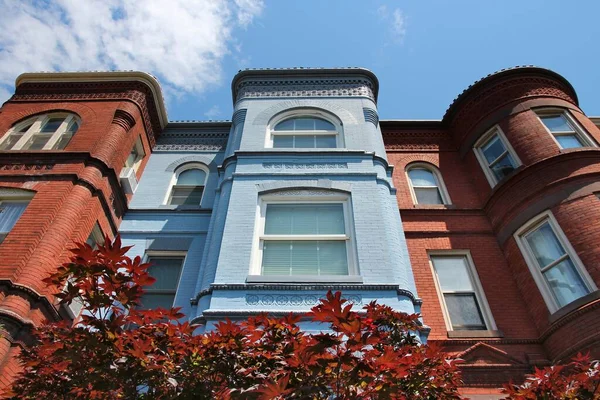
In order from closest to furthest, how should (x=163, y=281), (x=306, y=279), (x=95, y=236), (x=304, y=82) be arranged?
(x=306, y=279) < (x=163, y=281) < (x=95, y=236) < (x=304, y=82)

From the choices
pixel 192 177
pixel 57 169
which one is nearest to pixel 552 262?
pixel 192 177

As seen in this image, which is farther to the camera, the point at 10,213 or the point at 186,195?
the point at 186,195

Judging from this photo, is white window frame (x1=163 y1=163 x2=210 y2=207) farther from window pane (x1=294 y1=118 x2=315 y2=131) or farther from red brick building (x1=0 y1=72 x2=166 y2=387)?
window pane (x1=294 y1=118 x2=315 y2=131)

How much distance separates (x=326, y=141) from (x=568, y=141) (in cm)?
607

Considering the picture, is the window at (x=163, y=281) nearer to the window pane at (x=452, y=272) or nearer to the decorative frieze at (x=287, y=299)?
the decorative frieze at (x=287, y=299)

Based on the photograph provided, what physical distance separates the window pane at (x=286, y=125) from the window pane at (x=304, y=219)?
3.43 meters

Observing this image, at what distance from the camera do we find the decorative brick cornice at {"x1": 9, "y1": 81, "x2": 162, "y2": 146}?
13.5 metres

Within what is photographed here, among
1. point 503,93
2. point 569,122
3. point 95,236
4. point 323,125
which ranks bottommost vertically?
point 95,236

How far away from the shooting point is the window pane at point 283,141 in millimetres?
12187

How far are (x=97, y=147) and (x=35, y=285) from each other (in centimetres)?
421

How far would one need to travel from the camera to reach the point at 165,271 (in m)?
10.5

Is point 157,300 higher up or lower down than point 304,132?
lower down

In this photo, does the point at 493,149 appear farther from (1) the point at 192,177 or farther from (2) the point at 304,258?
(1) the point at 192,177

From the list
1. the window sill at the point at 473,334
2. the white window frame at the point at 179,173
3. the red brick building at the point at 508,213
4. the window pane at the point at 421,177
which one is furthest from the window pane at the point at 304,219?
the window pane at the point at 421,177
